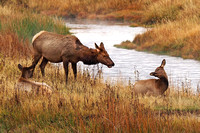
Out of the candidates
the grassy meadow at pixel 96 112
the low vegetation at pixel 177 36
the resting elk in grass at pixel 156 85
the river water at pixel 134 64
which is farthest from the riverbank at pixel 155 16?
the grassy meadow at pixel 96 112

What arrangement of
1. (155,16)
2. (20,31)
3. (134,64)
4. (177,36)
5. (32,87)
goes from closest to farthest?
(32,87)
(134,64)
(20,31)
(177,36)
(155,16)

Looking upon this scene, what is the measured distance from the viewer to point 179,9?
3045cm

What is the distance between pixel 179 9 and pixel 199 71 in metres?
14.6

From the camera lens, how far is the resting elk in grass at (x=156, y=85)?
10.4 m

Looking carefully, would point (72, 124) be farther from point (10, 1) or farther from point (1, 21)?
point (10, 1)

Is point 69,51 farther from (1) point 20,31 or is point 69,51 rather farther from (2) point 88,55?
(1) point 20,31

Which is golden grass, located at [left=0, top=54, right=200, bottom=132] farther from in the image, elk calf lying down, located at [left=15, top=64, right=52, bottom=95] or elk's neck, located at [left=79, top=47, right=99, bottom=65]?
elk's neck, located at [left=79, top=47, right=99, bottom=65]

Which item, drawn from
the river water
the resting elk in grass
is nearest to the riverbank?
the river water

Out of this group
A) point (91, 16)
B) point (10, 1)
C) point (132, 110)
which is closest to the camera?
point (132, 110)

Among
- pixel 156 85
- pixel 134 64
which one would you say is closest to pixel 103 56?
pixel 156 85

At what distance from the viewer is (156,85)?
413 inches

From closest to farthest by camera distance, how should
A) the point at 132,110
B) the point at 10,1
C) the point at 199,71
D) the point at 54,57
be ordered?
1. the point at 132,110
2. the point at 54,57
3. the point at 199,71
4. the point at 10,1

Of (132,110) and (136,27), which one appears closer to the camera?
(132,110)

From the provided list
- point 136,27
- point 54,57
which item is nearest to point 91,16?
point 136,27
